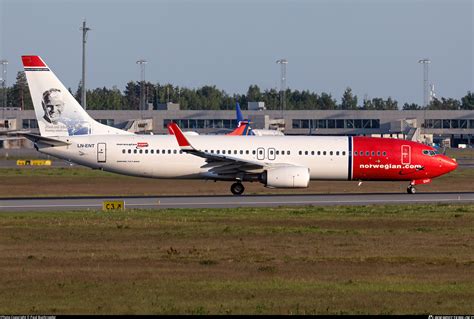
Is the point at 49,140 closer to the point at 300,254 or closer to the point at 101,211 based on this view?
the point at 101,211

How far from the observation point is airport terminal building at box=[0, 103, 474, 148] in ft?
527

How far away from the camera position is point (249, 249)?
2989 centimetres

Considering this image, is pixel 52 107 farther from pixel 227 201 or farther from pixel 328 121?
pixel 328 121

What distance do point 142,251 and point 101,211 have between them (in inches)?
515

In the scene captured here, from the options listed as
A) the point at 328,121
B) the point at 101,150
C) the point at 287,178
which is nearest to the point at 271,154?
the point at 287,178

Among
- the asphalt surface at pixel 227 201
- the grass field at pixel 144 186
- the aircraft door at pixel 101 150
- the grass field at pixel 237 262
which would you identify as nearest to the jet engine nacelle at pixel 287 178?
the asphalt surface at pixel 227 201

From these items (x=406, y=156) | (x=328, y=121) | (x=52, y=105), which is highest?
(x=328, y=121)

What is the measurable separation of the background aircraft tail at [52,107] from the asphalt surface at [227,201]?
4.90 m

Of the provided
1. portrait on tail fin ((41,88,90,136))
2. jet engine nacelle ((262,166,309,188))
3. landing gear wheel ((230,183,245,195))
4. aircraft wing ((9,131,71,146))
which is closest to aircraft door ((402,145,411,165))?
jet engine nacelle ((262,166,309,188))

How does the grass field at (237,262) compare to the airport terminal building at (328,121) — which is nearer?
the grass field at (237,262)

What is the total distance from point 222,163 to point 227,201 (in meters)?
5.15

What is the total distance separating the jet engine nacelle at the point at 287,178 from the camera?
172 ft

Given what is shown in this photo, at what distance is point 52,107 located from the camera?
2178 inches

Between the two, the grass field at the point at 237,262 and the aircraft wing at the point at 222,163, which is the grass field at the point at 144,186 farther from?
the grass field at the point at 237,262
